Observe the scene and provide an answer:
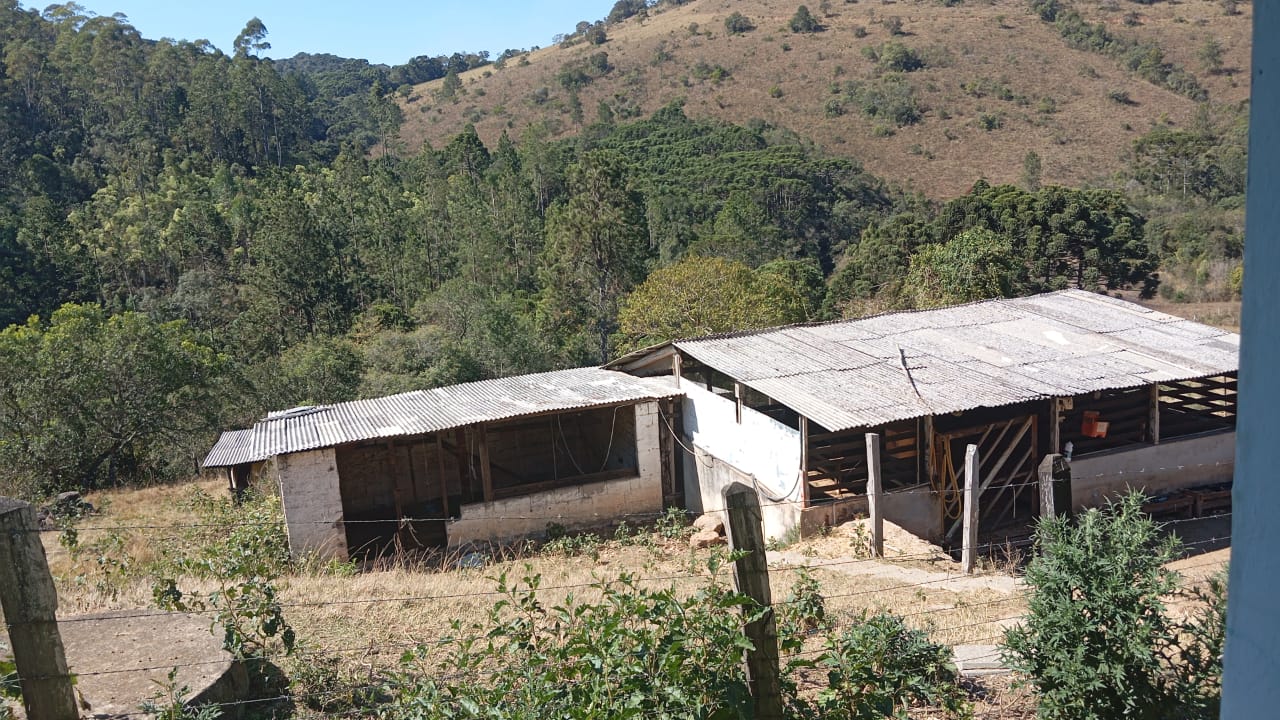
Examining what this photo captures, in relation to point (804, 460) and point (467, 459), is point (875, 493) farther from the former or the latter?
point (467, 459)

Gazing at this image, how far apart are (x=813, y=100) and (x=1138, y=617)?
226 feet

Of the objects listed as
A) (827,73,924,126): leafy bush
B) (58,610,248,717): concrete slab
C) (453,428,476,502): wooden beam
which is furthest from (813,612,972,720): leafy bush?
(827,73,924,126): leafy bush

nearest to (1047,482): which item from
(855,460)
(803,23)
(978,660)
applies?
(978,660)

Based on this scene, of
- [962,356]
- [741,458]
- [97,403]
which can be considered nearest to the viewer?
[962,356]

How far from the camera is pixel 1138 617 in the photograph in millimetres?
4227

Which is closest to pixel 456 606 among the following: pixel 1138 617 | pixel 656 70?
pixel 1138 617

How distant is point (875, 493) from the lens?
10.2m

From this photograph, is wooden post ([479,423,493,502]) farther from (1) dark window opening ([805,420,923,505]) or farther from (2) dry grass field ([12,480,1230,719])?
(1) dark window opening ([805,420,923,505])

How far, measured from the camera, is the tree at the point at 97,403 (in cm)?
1873

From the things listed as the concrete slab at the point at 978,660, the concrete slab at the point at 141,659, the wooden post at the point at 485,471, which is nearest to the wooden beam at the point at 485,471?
the wooden post at the point at 485,471

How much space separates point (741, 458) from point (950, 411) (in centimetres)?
354

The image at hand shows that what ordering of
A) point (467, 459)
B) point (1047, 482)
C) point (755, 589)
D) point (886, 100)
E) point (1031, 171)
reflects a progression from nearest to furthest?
1. point (755, 589)
2. point (1047, 482)
3. point (467, 459)
4. point (1031, 171)
5. point (886, 100)

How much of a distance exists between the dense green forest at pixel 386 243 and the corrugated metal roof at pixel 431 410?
6.24 m

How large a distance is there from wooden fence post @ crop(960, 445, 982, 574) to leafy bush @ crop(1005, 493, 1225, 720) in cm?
484
